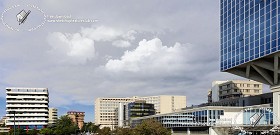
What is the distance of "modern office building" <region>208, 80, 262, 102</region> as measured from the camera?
6498 inches

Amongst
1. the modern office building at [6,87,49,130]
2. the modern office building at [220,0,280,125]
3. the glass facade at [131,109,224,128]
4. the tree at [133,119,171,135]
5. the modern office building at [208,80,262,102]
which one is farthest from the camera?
the modern office building at [6,87,49,130]

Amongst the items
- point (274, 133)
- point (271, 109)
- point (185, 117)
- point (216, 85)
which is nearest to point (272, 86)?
point (271, 109)

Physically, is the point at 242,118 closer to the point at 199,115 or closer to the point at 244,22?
the point at 199,115

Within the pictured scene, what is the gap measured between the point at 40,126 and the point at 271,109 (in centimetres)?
13653

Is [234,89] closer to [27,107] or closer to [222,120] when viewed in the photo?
[222,120]

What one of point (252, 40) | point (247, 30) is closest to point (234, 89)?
point (247, 30)

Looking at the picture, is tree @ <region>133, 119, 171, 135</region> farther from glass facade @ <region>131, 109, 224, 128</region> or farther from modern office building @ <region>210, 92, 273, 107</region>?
modern office building @ <region>210, 92, 273, 107</region>

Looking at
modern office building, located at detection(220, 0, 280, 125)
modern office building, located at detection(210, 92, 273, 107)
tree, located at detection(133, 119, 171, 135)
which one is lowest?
tree, located at detection(133, 119, 171, 135)

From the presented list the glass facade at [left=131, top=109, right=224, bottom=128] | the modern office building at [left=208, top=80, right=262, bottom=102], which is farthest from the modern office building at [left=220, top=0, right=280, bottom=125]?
the modern office building at [left=208, top=80, right=262, bottom=102]

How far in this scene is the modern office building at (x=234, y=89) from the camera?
165038 millimetres

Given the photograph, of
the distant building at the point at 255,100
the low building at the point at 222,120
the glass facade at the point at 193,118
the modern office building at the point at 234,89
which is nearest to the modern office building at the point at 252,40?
the low building at the point at 222,120

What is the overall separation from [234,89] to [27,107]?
95.0 m

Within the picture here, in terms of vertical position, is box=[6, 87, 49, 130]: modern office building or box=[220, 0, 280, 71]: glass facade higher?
box=[220, 0, 280, 71]: glass facade

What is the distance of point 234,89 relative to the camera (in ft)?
544
